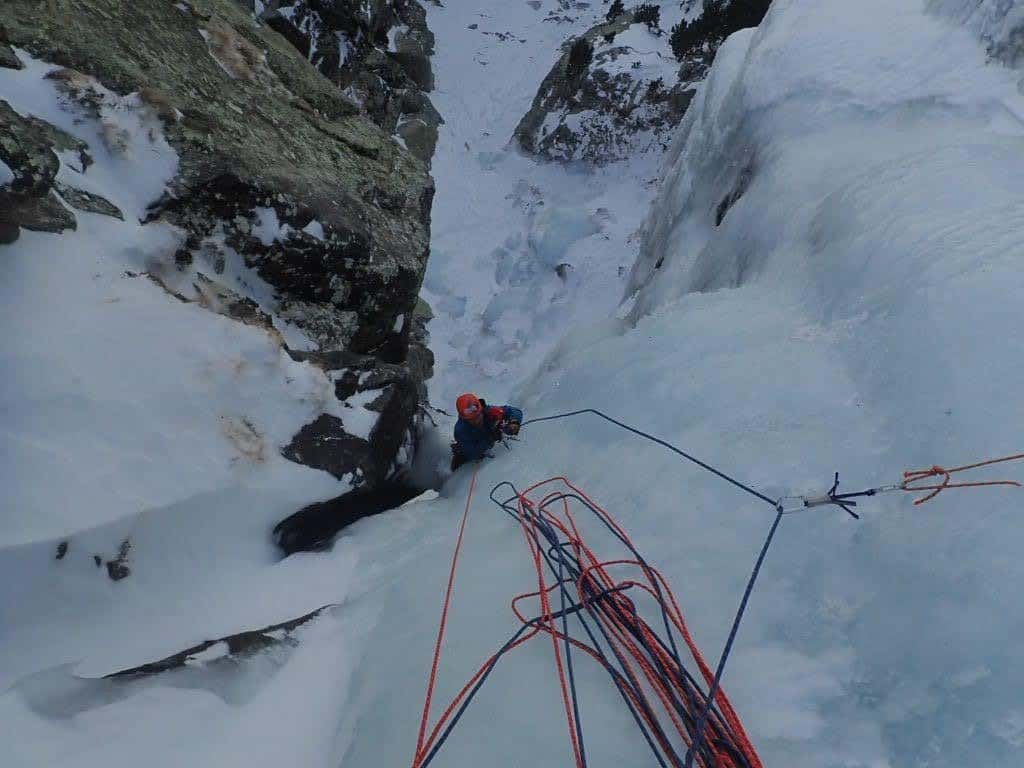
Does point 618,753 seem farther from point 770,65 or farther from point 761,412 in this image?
point 770,65

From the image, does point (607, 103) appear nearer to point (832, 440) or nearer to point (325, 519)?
point (325, 519)

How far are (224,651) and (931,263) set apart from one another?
2.99 meters

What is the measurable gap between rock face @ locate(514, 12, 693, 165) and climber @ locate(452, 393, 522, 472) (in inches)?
276

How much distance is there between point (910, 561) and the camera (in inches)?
61.8

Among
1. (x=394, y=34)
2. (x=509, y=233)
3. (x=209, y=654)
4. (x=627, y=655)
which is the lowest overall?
(x=209, y=654)

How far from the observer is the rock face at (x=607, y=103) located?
31.2ft

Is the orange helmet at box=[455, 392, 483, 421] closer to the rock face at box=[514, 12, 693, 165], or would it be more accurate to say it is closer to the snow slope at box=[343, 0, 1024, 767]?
the snow slope at box=[343, 0, 1024, 767]

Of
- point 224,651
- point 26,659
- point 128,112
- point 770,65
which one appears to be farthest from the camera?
point 770,65

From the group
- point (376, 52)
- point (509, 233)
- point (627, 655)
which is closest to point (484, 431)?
point (627, 655)

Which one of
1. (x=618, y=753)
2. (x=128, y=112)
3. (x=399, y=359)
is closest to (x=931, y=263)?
(x=618, y=753)

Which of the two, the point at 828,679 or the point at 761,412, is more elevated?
the point at 761,412

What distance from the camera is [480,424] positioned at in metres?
3.86

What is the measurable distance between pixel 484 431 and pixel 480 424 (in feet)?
0.19

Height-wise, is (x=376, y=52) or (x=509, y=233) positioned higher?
(x=376, y=52)
